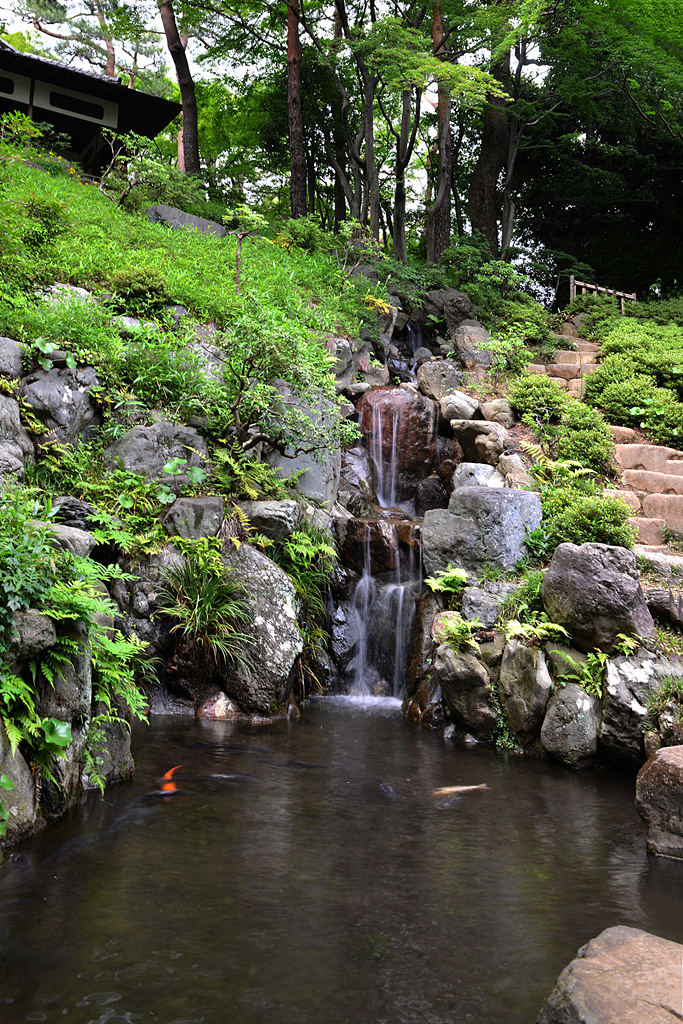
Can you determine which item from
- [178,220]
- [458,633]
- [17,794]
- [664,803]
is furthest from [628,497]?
[178,220]

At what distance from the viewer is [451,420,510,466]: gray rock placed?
12.0 m

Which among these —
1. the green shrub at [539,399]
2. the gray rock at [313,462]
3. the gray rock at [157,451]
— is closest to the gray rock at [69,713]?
the gray rock at [157,451]

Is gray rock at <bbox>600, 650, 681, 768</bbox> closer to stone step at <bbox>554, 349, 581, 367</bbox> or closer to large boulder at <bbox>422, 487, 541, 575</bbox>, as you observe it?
large boulder at <bbox>422, 487, 541, 575</bbox>

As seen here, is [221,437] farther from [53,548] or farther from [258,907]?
[258,907]

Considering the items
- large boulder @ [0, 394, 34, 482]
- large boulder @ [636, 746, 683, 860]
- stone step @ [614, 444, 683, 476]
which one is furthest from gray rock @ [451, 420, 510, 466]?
large boulder @ [0, 394, 34, 482]

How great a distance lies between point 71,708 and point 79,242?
10162 millimetres

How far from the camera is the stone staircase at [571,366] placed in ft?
49.3

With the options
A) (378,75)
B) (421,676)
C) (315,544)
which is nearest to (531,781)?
(421,676)

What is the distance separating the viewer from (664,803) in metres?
5.29

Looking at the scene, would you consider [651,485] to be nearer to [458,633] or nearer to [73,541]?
[458,633]

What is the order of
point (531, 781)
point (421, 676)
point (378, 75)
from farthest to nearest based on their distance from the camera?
point (378, 75)
point (421, 676)
point (531, 781)

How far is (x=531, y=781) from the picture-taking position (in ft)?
21.9

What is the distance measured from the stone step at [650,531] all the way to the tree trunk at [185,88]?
57.8ft

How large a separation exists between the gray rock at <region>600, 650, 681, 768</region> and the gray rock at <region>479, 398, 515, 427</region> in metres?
6.73
